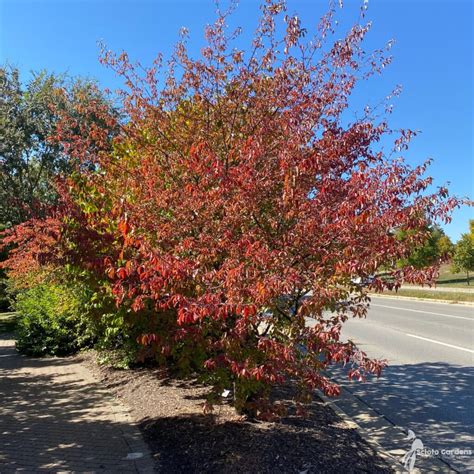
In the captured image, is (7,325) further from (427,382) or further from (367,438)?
(367,438)

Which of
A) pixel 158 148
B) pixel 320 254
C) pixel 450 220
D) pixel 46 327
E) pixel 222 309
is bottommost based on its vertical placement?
pixel 46 327

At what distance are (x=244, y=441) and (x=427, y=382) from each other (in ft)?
14.6

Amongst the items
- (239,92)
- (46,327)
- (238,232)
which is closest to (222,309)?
(238,232)

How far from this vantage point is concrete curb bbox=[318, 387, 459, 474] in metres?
4.39

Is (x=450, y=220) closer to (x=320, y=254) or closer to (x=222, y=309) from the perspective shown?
(x=320, y=254)

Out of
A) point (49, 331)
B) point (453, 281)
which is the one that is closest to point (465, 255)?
point (453, 281)

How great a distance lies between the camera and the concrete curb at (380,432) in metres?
4.39

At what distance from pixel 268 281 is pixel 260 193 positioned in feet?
3.17

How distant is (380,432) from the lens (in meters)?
5.34

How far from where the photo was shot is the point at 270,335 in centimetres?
445

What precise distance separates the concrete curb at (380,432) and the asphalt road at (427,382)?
16cm

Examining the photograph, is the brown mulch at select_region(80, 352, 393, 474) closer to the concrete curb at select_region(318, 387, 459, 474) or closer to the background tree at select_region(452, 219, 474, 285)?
the concrete curb at select_region(318, 387, 459, 474)
